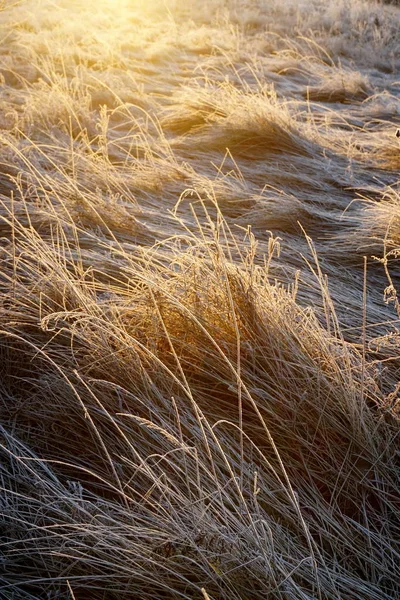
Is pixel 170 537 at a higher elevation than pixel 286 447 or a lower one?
higher

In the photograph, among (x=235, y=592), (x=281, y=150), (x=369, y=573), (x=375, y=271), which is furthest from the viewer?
(x=281, y=150)

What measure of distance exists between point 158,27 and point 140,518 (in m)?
9.62

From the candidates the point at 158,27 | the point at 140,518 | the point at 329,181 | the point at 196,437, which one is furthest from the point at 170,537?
the point at 158,27

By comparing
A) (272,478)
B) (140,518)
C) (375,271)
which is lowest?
(375,271)

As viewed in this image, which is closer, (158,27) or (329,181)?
(329,181)

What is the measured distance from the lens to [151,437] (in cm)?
146

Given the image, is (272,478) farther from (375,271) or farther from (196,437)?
(375,271)

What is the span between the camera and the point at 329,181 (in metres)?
3.68

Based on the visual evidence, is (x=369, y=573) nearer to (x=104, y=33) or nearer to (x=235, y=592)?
(x=235, y=592)

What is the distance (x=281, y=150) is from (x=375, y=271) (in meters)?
1.68

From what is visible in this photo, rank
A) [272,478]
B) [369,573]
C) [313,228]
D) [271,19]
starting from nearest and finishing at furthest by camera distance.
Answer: [369,573] → [272,478] → [313,228] → [271,19]

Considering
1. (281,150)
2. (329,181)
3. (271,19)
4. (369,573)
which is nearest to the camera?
(369,573)

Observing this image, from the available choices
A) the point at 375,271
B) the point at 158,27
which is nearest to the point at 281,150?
the point at 375,271

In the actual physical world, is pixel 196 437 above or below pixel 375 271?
above
